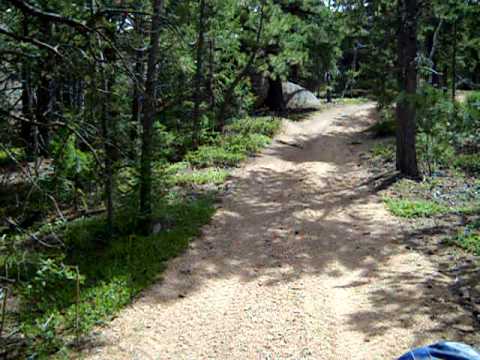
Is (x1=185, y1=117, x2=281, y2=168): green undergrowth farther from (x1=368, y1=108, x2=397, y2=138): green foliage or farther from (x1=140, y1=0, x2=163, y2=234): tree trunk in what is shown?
(x1=140, y1=0, x2=163, y2=234): tree trunk

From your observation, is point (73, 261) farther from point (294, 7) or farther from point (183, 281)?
point (294, 7)

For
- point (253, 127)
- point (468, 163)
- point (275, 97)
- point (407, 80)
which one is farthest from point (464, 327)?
point (275, 97)

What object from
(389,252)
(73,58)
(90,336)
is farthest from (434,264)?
(73,58)

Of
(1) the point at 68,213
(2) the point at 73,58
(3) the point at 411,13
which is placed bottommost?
(1) the point at 68,213

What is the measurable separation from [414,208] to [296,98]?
723 inches

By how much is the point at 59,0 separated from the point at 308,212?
6.32 meters

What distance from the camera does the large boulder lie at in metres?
26.8

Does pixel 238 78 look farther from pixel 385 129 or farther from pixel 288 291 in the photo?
pixel 288 291

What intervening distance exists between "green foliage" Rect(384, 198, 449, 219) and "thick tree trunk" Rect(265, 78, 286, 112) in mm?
16002

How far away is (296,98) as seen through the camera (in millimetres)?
27219

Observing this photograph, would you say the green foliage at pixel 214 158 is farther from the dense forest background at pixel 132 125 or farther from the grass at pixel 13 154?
the grass at pixel 13 154

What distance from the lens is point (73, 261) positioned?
821 cm

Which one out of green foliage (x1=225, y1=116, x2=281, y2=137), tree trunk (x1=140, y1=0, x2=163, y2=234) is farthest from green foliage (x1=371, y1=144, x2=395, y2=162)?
tree trunk (x1=140, y1=0, x2=163, y2=234)

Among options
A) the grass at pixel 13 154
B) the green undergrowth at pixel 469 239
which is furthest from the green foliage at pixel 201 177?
the grass at pixel 13 154
